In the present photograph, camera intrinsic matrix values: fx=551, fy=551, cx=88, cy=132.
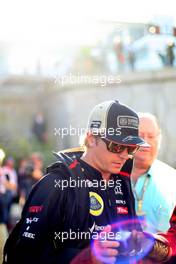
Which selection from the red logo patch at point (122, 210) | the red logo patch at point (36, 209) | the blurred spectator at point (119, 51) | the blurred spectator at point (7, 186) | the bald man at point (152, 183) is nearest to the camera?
the red logo patch at point (36, 209)

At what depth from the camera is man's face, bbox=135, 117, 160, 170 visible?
2.18 meters

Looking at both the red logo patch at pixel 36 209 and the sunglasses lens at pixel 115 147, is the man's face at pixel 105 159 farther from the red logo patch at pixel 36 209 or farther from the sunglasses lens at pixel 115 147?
the red logo patch at pixel 36 209

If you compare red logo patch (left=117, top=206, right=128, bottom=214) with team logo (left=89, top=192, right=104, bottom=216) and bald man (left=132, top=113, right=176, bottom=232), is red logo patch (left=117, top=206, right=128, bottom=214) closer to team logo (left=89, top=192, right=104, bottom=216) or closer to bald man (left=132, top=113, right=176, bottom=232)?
team logo (left=89, top=192, right=104, bottom=216)

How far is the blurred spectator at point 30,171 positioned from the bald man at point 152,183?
0.58m

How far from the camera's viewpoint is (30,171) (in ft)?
9.09

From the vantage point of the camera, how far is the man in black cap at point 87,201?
1620 mm

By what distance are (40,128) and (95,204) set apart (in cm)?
98

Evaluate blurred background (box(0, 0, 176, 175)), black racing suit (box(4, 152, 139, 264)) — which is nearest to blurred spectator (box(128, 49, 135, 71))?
blurred background (box(0, 0, 176, 175))

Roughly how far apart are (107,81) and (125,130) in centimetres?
48

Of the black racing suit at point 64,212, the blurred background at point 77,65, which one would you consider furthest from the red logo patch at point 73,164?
the blurred background at point 77,65

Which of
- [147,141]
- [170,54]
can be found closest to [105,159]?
[147,141]

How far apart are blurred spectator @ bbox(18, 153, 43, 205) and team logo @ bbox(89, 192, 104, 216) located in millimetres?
920

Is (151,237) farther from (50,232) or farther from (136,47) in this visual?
(136,47)

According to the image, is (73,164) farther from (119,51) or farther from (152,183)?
(119,51)
